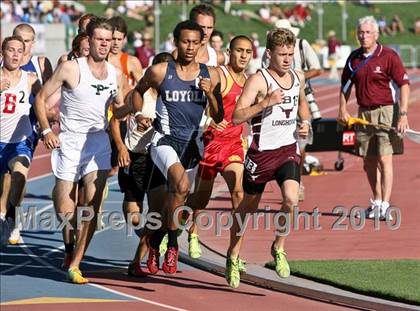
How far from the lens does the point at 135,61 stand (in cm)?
1530

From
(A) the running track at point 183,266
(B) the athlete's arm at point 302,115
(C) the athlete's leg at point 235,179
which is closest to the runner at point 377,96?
(A) the running track at point 183,266

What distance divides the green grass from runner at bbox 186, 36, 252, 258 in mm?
923

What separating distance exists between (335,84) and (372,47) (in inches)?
1409

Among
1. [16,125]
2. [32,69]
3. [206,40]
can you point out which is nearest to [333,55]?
[32,69]

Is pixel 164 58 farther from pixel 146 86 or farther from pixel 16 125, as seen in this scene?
pixel 16 125

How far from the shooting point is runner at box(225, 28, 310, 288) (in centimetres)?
1209

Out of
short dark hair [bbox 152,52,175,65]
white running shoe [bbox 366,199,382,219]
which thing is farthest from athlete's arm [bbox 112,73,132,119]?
white running shoe [bbox 366,199,382,219]

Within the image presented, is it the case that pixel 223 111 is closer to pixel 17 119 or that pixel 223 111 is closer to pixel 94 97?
pixel 94 97

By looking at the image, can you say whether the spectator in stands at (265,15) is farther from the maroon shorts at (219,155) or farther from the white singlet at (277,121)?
the white singlet at (277,121)

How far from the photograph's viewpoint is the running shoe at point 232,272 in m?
12.5

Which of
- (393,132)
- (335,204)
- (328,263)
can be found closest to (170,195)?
(328,263)

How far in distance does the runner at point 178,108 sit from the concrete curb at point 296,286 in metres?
0.94

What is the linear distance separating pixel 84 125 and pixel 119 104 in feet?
1.25

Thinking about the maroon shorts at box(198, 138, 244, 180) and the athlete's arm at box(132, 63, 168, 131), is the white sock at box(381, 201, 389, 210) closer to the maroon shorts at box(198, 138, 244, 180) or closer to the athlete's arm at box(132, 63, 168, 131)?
the maroon shorts at box(198, 138, 244, 180)
